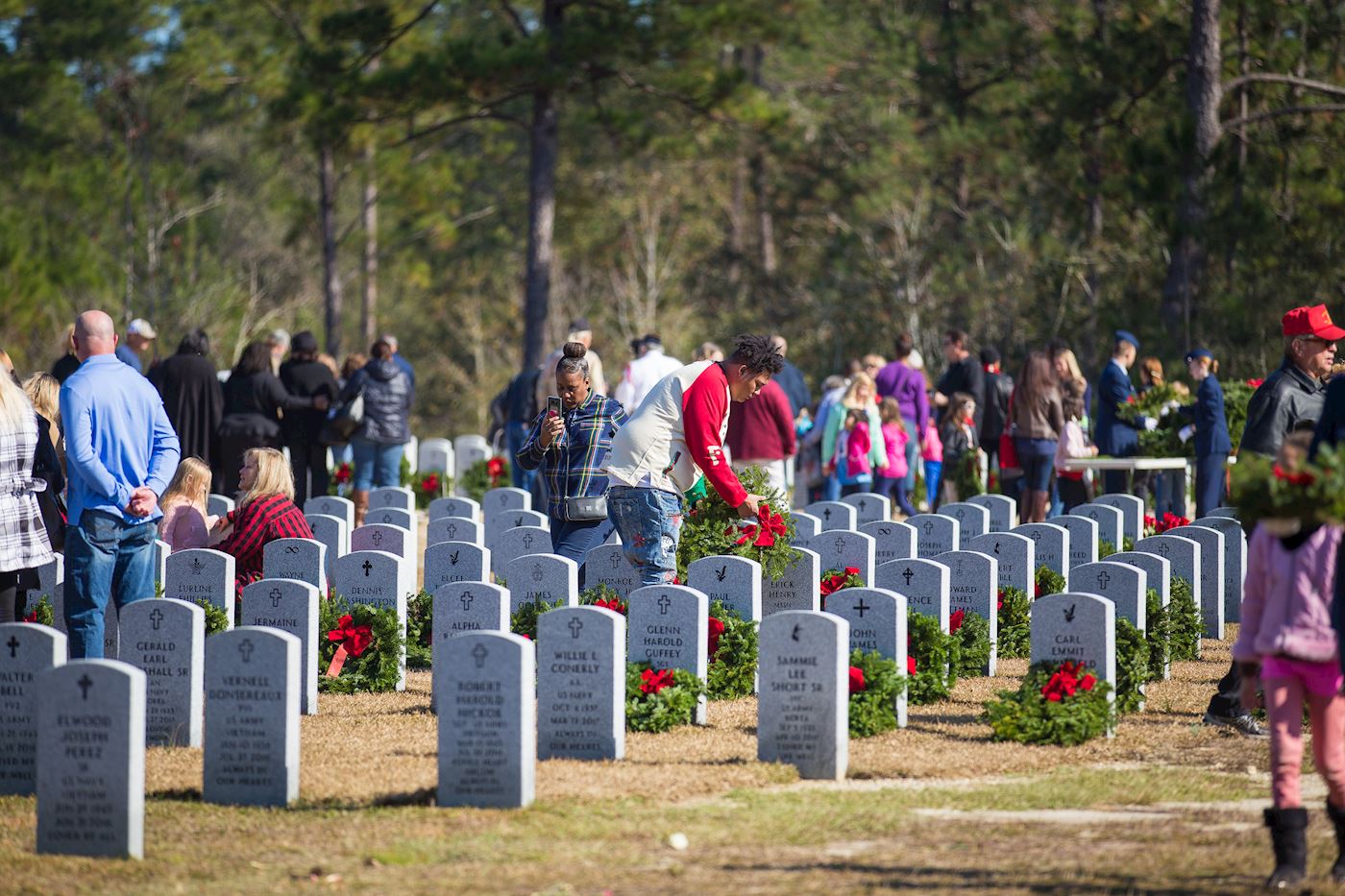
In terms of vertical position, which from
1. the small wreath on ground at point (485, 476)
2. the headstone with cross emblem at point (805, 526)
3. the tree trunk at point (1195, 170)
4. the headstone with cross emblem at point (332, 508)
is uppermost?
the tree trunk at point (1195, 170)

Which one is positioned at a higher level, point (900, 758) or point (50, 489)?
point (50, 489)

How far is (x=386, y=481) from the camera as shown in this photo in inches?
666

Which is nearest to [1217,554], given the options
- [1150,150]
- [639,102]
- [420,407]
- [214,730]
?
[214,730]

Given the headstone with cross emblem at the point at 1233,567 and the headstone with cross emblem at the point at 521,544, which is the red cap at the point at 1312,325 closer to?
the headstone with cross emblem at the point at 1233,567

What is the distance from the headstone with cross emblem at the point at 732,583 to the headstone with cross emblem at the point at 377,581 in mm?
1837

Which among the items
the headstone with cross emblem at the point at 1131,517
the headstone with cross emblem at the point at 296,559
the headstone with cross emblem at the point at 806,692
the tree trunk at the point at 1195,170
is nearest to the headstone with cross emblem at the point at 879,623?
the headstone with cross emblem at the point at 806,692

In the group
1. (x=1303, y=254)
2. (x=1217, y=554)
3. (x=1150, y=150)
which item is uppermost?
(x=1150, y=150)

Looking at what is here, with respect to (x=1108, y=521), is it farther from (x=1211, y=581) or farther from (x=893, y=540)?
(x=893, y=540)

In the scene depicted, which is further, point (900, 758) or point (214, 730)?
point (900, 758)

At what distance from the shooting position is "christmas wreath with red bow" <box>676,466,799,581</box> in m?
10.1

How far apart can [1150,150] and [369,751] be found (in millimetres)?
14958

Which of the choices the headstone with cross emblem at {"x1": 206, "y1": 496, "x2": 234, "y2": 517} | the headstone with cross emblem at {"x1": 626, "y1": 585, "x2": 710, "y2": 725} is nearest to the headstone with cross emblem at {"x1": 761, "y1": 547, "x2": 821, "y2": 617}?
the headstone with cross emblem at {"x1": 626, "y1": 585, "x2": 710, "y2": 725}

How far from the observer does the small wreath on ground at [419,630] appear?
10.7 m

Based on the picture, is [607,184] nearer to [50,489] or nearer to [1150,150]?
[1150,150]
